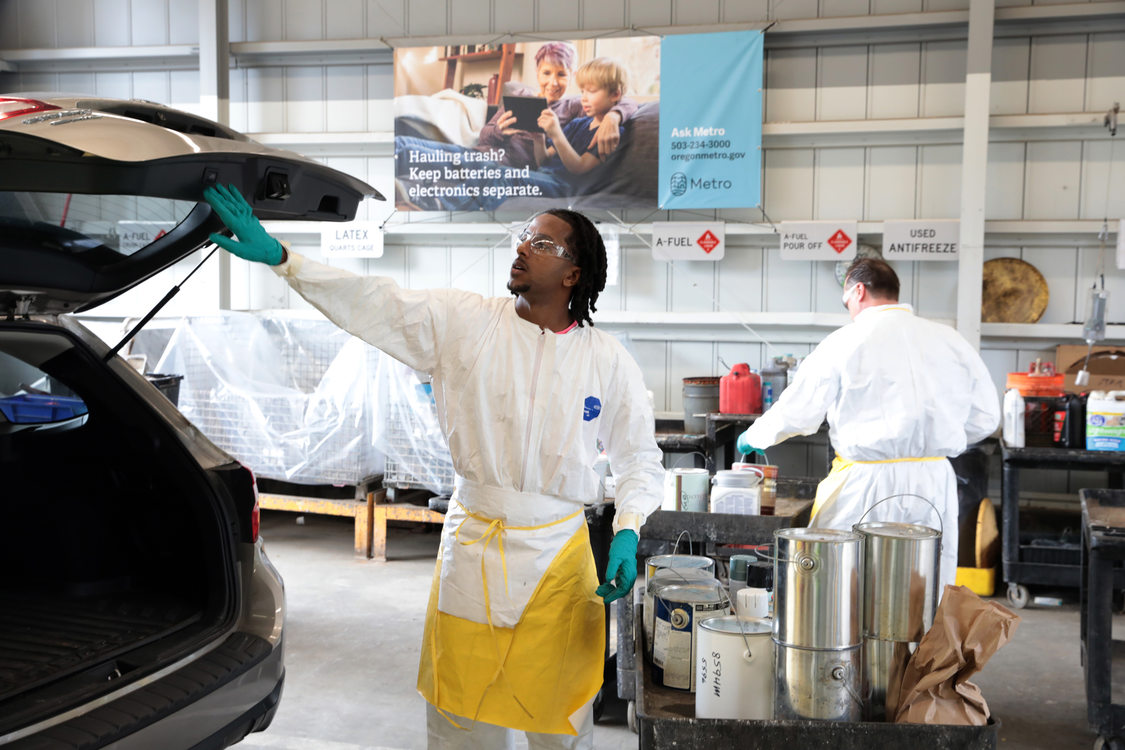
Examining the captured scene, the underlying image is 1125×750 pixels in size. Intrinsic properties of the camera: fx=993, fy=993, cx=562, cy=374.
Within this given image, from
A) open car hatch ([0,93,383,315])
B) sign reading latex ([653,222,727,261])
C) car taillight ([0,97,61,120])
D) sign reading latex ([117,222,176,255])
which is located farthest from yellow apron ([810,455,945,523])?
car taillight ([0,97,61,120])

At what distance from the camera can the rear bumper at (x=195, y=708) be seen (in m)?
1.83

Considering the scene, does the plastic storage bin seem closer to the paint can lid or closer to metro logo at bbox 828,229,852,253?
the paint can lid

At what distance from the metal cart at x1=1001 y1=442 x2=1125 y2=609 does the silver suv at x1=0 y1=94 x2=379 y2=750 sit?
3.61 metres

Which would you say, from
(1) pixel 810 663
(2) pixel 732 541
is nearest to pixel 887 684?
(1) pixel 810 663

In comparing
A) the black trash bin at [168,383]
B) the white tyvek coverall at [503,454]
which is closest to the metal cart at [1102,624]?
the white tyvek coverall at [503,454]

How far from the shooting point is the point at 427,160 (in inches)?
243

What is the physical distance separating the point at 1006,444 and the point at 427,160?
3.68 m

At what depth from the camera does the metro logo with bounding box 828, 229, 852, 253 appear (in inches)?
224

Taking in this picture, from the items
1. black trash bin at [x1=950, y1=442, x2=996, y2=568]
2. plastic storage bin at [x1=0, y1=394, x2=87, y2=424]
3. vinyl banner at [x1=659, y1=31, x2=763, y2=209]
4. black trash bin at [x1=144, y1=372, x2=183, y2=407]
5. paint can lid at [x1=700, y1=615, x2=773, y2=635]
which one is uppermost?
vinyl banner at [x1=659, y1=31, x2=763, y2=209]

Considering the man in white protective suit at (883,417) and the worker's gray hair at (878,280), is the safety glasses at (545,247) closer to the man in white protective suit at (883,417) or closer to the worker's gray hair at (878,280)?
the man in white protective suit at (883,417)

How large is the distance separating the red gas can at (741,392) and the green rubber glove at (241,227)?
374 cm

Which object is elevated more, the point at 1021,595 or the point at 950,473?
the point at 950,473

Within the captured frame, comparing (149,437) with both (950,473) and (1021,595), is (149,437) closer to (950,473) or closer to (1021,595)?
(950,473)

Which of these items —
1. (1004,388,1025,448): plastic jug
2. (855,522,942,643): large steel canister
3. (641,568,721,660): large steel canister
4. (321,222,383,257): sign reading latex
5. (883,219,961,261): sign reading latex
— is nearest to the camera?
(855,522,942,643): large steel canister
